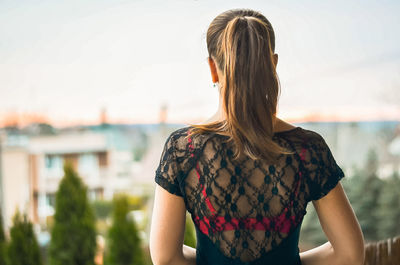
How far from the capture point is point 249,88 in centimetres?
96

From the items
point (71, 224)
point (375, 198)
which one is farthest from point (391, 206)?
point (71, 224)

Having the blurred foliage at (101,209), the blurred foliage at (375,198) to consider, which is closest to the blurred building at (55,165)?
the blurred foliage at (101,209)

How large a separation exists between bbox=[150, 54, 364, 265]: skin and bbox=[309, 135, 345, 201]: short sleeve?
18mm

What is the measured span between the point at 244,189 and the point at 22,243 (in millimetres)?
3545

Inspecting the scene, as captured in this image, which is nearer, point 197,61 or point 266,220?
point 266,220

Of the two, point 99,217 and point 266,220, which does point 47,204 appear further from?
point 266,220

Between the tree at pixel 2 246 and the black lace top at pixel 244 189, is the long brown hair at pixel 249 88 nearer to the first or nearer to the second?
the black lace top at pixel 244 189

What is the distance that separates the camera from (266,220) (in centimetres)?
99

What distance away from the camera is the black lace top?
98cm

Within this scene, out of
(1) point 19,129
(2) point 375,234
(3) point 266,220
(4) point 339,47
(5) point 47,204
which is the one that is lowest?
(2) point 375,234

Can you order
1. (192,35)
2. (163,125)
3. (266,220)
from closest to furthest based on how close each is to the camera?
(266,220)
(192,35)
(163,125)

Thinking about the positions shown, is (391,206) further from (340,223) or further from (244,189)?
(244,189)

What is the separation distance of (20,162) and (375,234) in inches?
161

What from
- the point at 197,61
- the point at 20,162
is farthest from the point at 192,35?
the point at 20,162
